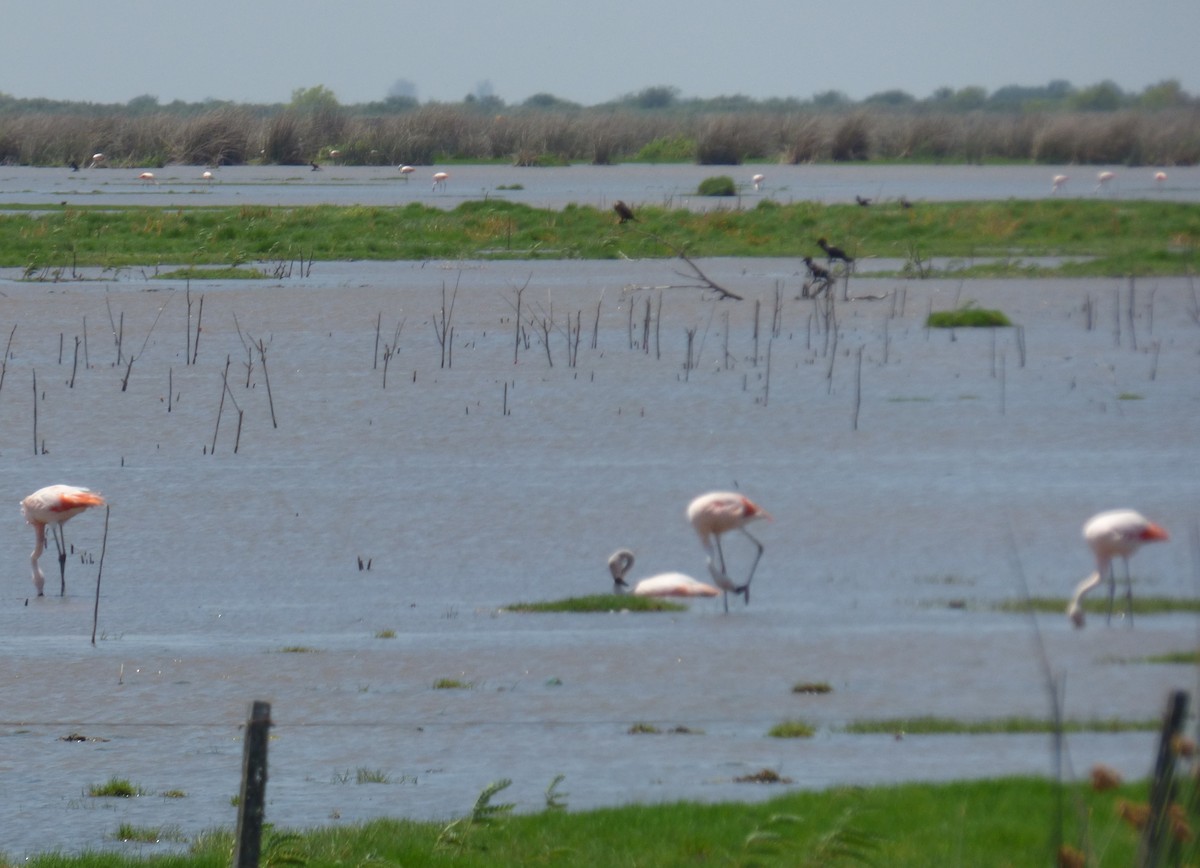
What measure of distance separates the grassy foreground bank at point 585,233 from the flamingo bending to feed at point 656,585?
740 inches

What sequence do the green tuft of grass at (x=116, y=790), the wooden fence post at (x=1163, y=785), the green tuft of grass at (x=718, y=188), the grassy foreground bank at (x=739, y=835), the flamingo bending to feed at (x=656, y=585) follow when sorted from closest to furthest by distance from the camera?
the wooden fence post at (x=1163, y=785)
the grassy foreground bank at (x=739, y=835)
the green tuft of grass at (x=116, y=790)
the flamingo bending to feed at (x=656, y=585)
the green tuft of grass at (x=718, y=188)

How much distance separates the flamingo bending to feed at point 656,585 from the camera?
29.3ft

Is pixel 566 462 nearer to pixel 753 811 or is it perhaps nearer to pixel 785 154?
pixel 753 811

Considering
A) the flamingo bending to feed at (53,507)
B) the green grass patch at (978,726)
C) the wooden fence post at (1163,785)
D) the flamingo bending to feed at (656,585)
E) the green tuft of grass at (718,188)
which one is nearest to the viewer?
the wooden fence post at (1163,785)

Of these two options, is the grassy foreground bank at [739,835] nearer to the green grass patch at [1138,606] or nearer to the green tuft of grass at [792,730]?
the green tuft of grass at [792,730]

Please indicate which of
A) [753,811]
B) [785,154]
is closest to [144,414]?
[753,811]

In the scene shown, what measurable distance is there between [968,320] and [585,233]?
40.4 ft

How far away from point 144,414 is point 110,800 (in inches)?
351

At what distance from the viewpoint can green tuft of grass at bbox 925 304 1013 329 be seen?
19688mm

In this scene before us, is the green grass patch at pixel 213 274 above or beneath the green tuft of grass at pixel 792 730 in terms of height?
above

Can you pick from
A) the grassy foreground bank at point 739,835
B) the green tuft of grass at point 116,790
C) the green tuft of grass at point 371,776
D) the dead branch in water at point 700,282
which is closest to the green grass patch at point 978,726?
the grassy foreground bank at point 739,835

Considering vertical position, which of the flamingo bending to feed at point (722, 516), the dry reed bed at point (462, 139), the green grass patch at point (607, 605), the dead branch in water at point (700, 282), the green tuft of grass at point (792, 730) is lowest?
the green grass patch at point (607, 605)

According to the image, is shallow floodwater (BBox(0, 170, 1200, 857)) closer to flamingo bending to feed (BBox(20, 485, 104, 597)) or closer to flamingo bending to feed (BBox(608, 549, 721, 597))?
flamingo bending to feed (BBox(608, 549, 721, 597))

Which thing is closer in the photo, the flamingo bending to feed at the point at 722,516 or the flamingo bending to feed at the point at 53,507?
the flamingo bending to feed at the point at 722,516
